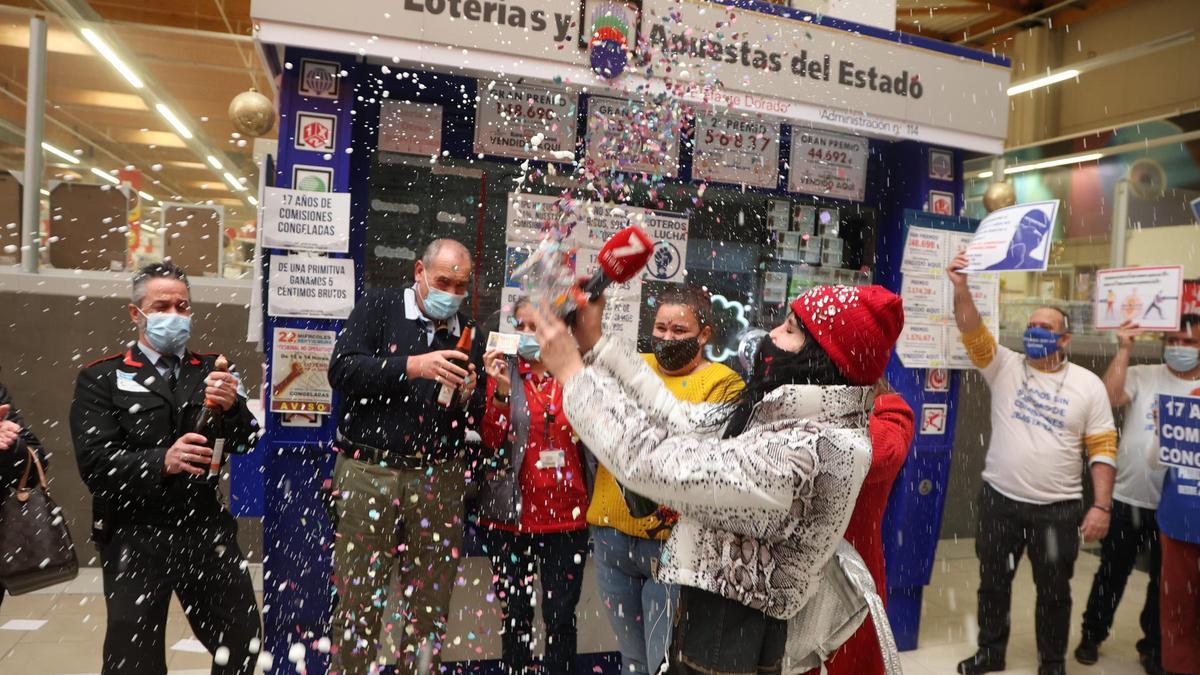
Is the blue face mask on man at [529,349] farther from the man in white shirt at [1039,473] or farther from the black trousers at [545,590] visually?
the man in white shirt at [1039,473]

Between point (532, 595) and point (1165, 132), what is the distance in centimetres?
938

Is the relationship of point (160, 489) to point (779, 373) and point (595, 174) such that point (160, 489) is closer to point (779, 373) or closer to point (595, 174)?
point (779, 373)

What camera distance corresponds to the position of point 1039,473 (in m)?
4.17

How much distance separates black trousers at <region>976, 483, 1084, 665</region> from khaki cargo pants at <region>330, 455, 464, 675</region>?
2.87 metres

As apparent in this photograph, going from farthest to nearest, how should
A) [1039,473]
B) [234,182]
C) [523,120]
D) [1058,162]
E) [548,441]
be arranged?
1. [1058,162]
2. [234,182]
3. [1039,473]
4. [523,120]
5. [548,441]

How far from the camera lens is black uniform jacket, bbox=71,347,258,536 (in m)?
2.62

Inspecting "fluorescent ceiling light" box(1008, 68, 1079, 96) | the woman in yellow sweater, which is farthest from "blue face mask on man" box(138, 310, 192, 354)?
"fluorescent ceiling light" box(1008, 68, 1079, 96)

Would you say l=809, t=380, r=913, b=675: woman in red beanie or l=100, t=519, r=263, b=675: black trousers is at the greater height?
l=809, t=380, r=913, b=675: woman in red beanie

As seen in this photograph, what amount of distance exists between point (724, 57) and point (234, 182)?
4.02 meters

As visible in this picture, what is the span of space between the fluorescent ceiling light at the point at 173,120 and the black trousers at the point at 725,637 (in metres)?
7.24

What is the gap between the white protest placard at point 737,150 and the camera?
13.9 ft

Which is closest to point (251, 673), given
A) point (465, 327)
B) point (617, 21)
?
point (465, 327)

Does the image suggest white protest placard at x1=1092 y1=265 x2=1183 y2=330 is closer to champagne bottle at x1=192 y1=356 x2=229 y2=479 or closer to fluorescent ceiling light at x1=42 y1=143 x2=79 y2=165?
champagne bottle at x1=192 y1=356 x2=229 y2=479

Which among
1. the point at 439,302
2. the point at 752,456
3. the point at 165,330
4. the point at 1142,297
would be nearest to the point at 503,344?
the point at 439,302
